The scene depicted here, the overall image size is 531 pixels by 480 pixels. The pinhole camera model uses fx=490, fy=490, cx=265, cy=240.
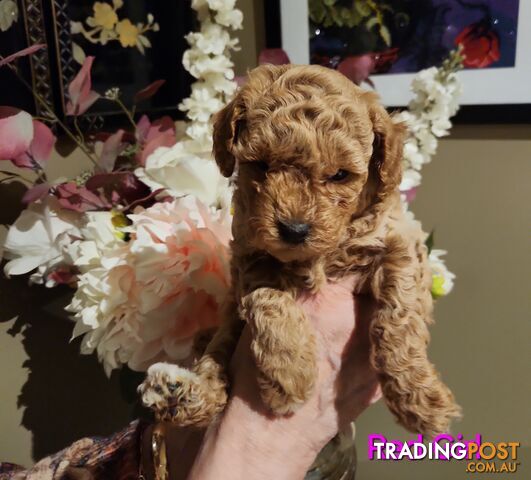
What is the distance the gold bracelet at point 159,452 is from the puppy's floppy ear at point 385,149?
2.30ft

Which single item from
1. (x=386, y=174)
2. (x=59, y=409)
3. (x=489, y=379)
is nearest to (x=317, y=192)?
(x=386, y=174)

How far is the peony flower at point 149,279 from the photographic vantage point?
38.7 inches

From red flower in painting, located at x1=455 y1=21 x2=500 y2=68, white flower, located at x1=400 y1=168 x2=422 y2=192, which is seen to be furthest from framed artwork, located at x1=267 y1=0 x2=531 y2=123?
white flower, located at x1=400 y1=168 x2=422 y2=192

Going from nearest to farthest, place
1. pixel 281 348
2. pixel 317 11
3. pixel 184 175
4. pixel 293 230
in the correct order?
pixel 293 230
pixel 281 348
pixel 184 175
pixel 317 11

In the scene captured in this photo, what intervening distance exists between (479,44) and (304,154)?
1027 mm

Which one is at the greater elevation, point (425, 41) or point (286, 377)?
point (425, 41)

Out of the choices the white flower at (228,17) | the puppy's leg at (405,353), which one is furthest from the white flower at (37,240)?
the puppy's leg at (405,353)

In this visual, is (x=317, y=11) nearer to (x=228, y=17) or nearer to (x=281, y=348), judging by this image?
(x=228, y=17)

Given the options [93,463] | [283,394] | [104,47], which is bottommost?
[93,463]

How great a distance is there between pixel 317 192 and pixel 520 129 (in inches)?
40.6

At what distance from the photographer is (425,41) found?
1519mm

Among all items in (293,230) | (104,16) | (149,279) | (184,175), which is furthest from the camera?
(104,16)

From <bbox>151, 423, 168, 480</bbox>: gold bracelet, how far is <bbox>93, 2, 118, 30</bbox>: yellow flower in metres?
1.06

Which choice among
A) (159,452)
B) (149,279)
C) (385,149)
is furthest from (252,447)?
(385,149)
